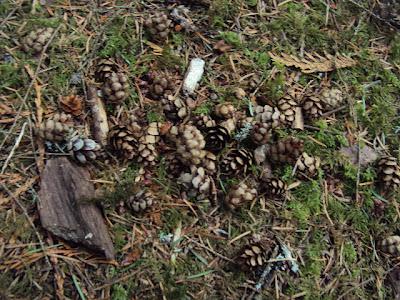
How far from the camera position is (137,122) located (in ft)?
8.75

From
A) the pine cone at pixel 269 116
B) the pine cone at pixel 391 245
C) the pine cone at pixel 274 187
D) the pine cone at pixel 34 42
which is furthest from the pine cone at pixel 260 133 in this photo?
the pine cone at pixel 34 42

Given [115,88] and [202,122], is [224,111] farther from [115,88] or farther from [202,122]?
[115,88]

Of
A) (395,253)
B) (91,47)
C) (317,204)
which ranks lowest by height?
(395,253)

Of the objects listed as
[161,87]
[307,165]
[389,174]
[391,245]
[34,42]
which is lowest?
[391,245]

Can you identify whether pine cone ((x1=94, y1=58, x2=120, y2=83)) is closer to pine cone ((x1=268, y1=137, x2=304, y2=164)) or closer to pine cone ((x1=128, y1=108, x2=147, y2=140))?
pine cone ((x1=128, y1=108, x2=147, y2=140))

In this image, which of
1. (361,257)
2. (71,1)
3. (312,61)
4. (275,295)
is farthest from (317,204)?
(71,1)

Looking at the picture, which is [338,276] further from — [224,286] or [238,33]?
[238,33]

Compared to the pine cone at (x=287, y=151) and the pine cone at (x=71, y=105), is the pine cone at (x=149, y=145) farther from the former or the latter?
the pine cone at (x=287, y=151)

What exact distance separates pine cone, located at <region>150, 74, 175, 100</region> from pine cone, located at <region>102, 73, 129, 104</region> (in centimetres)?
16

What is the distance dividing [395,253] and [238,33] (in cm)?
154

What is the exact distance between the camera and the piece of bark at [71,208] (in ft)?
7.68

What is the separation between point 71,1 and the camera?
295 cm

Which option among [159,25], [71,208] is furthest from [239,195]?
[159,25]

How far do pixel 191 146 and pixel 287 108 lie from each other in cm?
64
